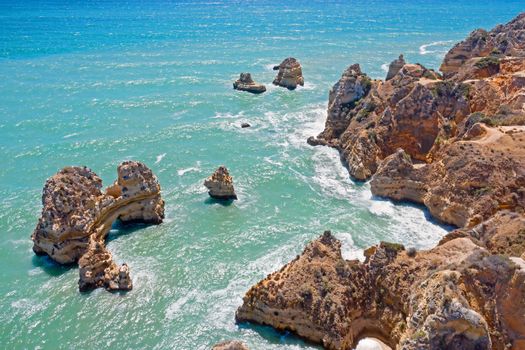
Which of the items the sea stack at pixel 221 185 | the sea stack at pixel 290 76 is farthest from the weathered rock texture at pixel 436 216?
the sea stack at pixel 290 76

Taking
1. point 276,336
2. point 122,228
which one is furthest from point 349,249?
point 122,228

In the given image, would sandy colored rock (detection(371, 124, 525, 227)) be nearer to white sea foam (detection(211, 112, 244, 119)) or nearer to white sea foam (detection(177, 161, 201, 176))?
white sea foam (detection(177, 161, 201, 176))

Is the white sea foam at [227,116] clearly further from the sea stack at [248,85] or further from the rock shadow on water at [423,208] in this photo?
the rock shadow on water at [423,208]

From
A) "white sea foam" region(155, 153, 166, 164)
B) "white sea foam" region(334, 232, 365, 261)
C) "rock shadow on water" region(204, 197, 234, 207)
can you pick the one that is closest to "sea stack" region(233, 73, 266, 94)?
"white sea foam" region(155, 153, 166, 164)

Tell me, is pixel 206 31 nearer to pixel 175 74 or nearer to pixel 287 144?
pixel 175 74

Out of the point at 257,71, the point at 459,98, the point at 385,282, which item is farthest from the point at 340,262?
the point at 257,71
